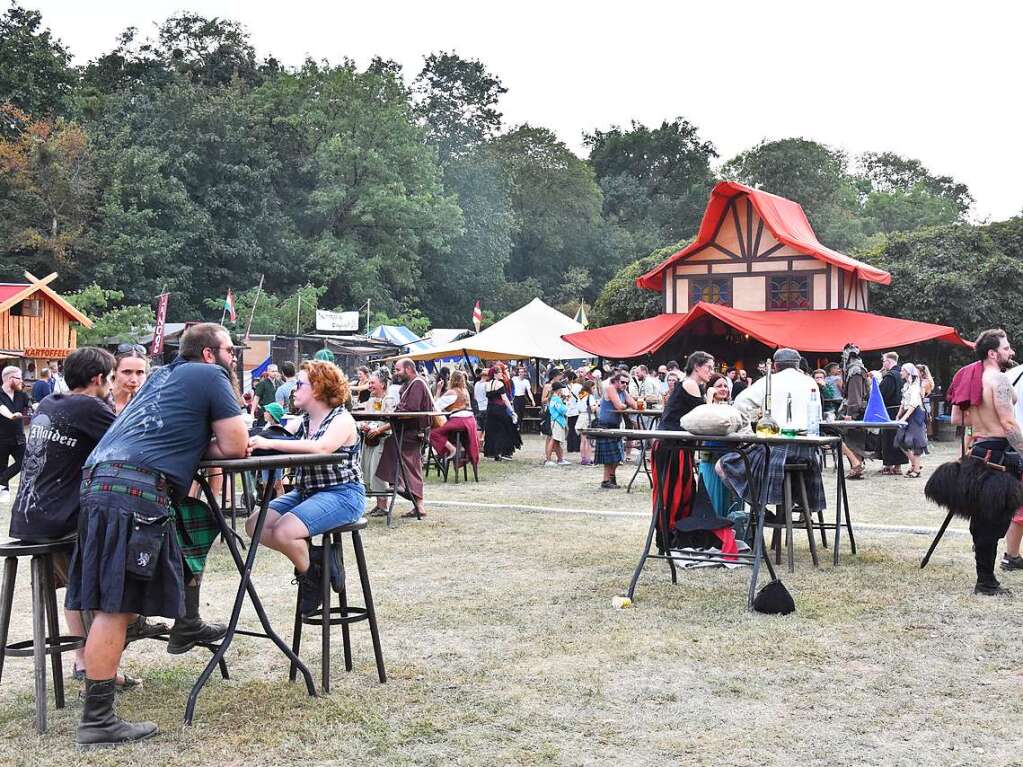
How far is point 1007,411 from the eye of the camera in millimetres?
7199

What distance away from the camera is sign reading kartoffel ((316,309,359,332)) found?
1603 inches

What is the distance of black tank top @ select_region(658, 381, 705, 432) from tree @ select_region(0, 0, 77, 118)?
46.9 metres

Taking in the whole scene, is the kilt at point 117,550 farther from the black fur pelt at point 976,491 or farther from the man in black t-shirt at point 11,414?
the man in black t-shirt at point 11,414

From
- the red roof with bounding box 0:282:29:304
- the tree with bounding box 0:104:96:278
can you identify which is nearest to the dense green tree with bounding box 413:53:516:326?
the tree with bounding box 0:104:96:278

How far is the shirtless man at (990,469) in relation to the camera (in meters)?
6.93

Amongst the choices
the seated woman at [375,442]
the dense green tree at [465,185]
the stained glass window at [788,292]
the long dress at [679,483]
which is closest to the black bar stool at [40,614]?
the long dress at [679,483]

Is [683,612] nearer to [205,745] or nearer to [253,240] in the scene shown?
[205,745]

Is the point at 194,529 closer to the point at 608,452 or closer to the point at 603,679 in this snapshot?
the point at 603,679

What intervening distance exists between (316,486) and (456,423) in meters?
9.12

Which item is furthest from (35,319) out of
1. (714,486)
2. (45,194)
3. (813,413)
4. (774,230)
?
(813,413)

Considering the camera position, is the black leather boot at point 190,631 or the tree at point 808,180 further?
the tree at point 808,180

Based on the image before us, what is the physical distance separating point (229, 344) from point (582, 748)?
2.22 meters

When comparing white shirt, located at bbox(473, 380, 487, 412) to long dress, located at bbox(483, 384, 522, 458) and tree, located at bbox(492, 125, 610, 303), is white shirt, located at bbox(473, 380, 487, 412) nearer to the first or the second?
long dress, located at bbox(483, 384, 522, 458)

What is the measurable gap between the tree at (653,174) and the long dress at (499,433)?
54.1m
